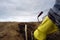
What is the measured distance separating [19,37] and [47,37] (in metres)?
0.66

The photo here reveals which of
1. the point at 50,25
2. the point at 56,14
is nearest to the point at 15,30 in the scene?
the point at 50,25

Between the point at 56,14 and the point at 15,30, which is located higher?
the point at 56,14

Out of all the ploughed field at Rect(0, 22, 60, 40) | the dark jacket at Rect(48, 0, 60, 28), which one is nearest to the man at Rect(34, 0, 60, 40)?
the dark jacket at Rect(48, 0, 60, 28)

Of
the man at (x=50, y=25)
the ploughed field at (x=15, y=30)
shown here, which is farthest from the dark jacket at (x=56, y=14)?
the ploughed field at (x=15, y=30)

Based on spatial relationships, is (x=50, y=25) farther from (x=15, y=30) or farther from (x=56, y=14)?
(x=15, y=30)

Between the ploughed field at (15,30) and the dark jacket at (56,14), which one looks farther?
the ploughed field at (15,30)

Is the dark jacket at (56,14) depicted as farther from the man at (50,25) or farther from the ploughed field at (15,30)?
the ploughed field at (15,30)

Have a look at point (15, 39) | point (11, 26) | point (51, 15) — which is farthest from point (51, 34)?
point (11, 26)

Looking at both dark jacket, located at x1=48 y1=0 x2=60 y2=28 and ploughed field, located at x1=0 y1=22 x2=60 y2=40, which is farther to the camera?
ploughed field, located at x1=0 y1=22 x2=60 y2=40

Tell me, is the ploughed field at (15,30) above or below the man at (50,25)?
below

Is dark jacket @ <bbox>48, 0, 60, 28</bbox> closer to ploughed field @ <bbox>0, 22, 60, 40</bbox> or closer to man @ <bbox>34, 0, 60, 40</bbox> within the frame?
man @ <bbox>34, 0, 60, 40</bbox>

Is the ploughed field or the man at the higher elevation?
the man

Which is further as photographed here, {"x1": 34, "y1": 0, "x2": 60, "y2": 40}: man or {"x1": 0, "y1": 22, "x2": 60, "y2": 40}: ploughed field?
{"x1": 0, "y1": 22, "x2": 60, "y2": 40}: ploughed field

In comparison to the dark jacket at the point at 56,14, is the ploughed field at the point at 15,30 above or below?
below
